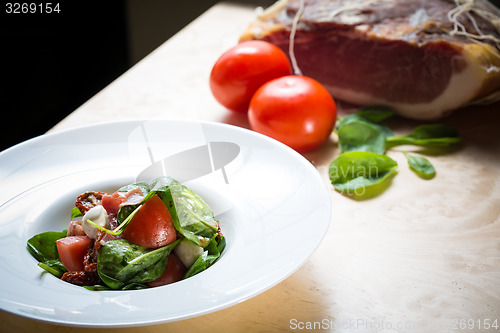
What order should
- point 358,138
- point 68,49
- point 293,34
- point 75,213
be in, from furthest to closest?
point 68,49
point 293,34
point 358,138
point 75,213

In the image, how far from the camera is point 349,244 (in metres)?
1.10

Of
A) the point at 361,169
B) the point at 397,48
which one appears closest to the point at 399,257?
the point at 361,169

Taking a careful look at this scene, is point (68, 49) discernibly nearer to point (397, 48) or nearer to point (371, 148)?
point (397, 48)

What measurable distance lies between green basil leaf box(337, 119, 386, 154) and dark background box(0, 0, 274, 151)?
1.31 metres

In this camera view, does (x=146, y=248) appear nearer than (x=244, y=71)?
Yes

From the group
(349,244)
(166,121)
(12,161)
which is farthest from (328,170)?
(12,161)

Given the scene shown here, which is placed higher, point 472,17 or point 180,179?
point 472,17

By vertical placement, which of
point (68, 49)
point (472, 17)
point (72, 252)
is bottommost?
point (68, 49)

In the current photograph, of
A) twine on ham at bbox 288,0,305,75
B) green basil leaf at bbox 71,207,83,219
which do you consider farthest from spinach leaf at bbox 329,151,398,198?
green basil leaf at bbox 71,207,83,219

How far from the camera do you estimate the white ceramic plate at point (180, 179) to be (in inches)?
29.1

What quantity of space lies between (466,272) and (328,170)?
44cm

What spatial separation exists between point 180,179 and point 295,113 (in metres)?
0.41

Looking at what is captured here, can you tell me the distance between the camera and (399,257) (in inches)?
42.0

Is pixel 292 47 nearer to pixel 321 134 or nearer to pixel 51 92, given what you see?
pixel 321 134
